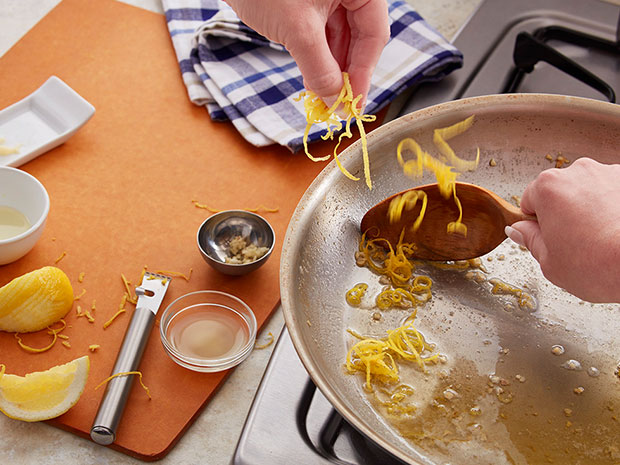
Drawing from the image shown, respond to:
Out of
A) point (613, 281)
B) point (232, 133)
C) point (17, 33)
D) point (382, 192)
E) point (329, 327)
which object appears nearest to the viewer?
point (613, 281)

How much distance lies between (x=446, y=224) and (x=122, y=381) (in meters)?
0.49

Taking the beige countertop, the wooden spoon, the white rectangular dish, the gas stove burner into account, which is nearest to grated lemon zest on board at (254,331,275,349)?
the beige countertop

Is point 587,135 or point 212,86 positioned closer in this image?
point 587,135

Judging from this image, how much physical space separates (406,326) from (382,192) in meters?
0.23

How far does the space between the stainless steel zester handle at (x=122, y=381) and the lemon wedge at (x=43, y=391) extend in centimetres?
4

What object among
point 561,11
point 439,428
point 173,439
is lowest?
point 173,439

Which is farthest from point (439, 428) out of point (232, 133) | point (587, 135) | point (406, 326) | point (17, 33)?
point (17, 33)

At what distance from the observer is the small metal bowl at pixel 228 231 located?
1.11 m

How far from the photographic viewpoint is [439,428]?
79cm

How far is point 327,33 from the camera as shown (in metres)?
0.98

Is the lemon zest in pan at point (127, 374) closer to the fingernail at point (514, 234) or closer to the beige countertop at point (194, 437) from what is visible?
the beige countertop at point (194, 437)

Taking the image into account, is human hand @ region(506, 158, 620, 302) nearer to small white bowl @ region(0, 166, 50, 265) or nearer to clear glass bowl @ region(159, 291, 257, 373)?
clear glass bowl @ region(159, 291, 257, 373)

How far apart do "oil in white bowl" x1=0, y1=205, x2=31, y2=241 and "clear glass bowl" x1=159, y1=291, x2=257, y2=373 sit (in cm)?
30

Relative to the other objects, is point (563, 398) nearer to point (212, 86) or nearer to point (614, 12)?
point (212, 86)
